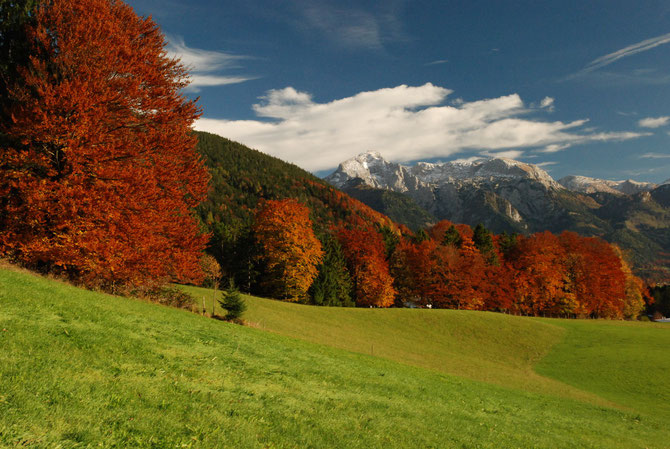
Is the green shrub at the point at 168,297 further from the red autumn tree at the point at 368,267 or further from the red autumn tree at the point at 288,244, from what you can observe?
the red autumn tree at the point at 368,267

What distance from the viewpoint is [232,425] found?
25.4ft

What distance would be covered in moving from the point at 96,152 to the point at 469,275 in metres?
62.9

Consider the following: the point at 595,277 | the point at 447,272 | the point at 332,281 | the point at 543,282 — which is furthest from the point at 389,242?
the point at 595,277

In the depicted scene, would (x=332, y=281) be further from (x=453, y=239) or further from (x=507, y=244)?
(x=507, y=244)

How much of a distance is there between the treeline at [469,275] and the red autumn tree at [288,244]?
2084 mm

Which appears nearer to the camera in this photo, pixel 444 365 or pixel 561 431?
pixel 561 431

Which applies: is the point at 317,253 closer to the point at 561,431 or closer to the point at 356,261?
the point at 356,261

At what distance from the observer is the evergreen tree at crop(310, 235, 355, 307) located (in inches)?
2512

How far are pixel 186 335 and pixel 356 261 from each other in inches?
2350

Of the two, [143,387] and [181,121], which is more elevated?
[181,121]

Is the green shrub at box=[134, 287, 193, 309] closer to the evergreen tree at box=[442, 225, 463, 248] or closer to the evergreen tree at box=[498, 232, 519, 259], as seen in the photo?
the evergreen tree at box=[442, 225, 463, 248]

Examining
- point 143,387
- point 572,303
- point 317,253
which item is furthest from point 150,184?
point 572,303

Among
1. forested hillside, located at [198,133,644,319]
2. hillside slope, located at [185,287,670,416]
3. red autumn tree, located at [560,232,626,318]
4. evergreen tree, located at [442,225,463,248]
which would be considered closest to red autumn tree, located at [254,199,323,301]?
forested hillside, located at [198,133,644,319]

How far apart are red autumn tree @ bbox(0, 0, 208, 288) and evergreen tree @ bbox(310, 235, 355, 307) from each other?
4197 centimetres
